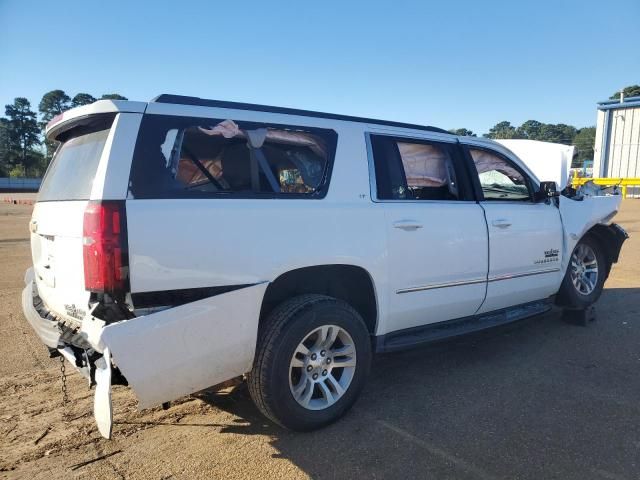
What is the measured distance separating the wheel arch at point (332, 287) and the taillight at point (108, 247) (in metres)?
0.89

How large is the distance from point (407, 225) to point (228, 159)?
53.1 inches

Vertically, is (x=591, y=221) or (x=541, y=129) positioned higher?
(x=541, y=129)

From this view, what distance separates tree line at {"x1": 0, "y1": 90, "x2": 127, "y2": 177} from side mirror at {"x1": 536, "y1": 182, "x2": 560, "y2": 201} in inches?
3504

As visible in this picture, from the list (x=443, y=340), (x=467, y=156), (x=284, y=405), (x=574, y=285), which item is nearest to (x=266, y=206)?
(x=284, y=405)

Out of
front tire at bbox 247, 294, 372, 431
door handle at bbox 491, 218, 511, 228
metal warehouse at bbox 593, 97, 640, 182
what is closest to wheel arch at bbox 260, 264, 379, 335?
front tire at bbox 247, 294, 372, 431

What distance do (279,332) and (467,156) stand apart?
245cm

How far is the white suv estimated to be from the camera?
8.25 feet

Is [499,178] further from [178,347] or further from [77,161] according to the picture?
[77,161]

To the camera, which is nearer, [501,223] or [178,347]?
[178,347]

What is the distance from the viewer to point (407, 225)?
3543 mm

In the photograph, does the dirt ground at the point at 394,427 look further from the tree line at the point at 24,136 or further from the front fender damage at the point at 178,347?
the tree line at the point at 24,136

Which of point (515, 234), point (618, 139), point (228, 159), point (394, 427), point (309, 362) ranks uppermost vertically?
point (618, 139)

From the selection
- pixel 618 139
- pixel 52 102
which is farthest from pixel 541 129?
pixel 52 102

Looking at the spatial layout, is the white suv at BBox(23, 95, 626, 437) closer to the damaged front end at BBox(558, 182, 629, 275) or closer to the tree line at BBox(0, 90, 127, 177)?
the damaged front end at BBox(558, 182, 629, 275)
